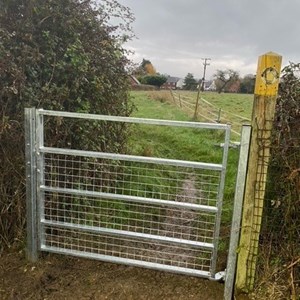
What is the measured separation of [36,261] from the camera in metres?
3.05

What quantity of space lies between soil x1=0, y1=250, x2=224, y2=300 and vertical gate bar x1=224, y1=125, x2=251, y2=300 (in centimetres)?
17

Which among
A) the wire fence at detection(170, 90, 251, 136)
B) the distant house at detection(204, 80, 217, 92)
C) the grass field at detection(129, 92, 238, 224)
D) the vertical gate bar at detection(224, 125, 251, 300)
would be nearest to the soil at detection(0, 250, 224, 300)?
the vertical gate bar at detection(224, 125, 251, 300)

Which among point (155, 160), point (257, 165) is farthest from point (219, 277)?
point (155, 160)

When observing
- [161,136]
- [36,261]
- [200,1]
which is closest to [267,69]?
[36,261]

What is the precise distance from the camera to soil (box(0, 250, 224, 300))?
8.79ft

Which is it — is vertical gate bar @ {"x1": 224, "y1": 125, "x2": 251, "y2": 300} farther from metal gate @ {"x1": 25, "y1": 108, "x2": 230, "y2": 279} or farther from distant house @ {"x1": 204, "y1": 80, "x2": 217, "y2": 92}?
→ distant house @ {"x1": 204, "y1": 80, "x2": 217, "y2": 92}

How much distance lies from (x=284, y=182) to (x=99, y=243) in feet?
5.74

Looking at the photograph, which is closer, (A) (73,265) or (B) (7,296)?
(B) (7,296)

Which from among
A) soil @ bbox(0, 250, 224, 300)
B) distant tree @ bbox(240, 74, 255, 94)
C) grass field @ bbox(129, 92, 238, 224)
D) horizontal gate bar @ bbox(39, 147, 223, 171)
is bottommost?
soil @ bbox(0, 250, 224, 300)

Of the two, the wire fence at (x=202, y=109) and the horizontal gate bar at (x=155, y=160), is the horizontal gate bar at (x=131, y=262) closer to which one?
the horizontal gate bar at (x=155, y=160)

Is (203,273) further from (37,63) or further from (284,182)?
(37,63)

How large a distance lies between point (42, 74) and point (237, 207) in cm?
224

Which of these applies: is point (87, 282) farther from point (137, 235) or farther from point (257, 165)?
point (257, 165)

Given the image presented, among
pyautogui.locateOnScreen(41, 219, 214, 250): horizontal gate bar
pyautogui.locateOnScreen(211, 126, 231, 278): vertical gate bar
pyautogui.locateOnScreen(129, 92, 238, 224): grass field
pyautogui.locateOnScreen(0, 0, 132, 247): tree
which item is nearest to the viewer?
pyautogui.locateOnScreen(211, 126, 231, 278): vertical gate bar
